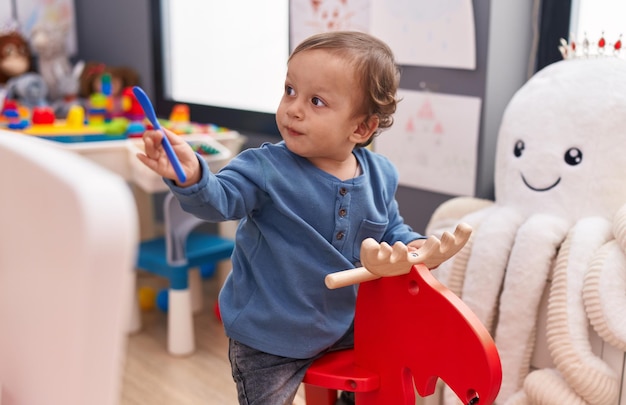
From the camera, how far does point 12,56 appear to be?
106 inches

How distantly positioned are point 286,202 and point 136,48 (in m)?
1.97

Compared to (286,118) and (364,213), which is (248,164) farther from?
(364,213)

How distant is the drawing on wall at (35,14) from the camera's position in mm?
2828

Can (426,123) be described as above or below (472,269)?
above

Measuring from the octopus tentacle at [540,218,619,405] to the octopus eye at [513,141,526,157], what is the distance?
20 centimetres

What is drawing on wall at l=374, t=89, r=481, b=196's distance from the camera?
1597 millimetres

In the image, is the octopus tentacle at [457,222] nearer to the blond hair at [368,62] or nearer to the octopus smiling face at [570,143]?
the octopus smiling face at [570,143]

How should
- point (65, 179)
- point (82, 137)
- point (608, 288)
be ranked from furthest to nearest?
point (82, 137)
point (608, 288)
point (65, 179)

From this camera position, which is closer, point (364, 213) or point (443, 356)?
point (443, 356)

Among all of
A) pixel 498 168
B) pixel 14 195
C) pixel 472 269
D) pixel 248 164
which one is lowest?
pixel 472 269

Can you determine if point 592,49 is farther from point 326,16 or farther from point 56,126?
point 56,126

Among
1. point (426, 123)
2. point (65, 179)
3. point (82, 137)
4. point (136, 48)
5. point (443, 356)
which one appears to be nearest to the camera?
point (65, 179)

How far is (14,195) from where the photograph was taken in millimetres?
465

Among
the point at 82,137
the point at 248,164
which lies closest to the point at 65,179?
the point at 248,164
